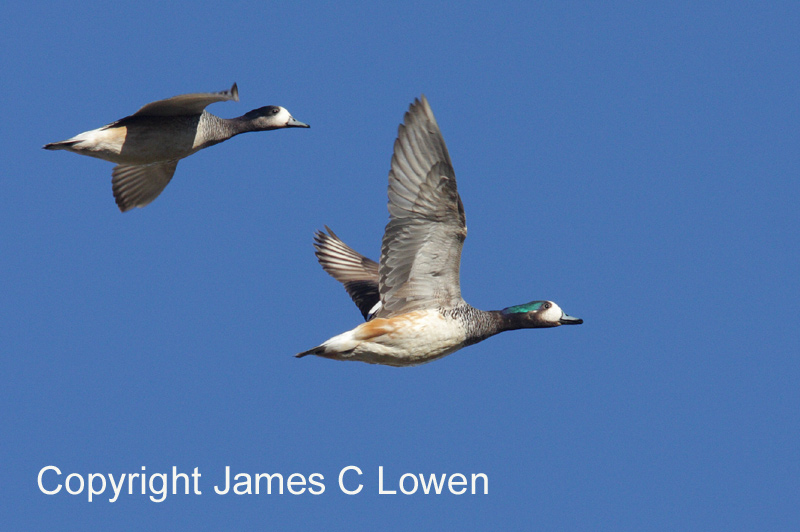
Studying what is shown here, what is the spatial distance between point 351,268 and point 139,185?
9.63 ft

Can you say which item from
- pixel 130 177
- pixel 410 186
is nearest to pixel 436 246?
pixel 410 186

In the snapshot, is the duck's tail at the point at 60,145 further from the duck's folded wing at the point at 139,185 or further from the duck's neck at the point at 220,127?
the duck's folded wing at the point at 139,185

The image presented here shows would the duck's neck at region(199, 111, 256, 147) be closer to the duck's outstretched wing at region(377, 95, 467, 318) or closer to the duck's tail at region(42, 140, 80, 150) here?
the duck's tail at region(42, 140, 80, 150)

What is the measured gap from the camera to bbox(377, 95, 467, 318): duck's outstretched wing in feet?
30.4

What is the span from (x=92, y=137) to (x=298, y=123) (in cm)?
234

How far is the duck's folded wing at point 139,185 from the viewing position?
43.4 feet

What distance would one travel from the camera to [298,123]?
1223 centimetres

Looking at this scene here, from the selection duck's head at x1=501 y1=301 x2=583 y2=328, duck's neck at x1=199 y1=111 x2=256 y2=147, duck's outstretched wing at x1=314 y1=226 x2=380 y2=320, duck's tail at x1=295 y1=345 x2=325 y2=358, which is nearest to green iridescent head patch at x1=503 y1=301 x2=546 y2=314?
duck's head at x1=501 y1=301 x2=583 y2=328

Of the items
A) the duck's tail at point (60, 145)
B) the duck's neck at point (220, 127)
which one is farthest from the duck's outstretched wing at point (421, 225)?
the duck's tail at point (60, 145)

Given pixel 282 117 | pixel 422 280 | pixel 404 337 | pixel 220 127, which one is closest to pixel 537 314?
pixel 422 280

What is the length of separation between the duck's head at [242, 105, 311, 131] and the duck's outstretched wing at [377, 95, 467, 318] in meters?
2.98

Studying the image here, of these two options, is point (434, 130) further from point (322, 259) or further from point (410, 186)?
point (322, 259)

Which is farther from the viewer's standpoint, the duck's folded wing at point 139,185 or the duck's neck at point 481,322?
the duck's folded wing at point 139,185

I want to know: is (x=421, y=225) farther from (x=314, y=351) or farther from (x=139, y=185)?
(x=139, y=185)
